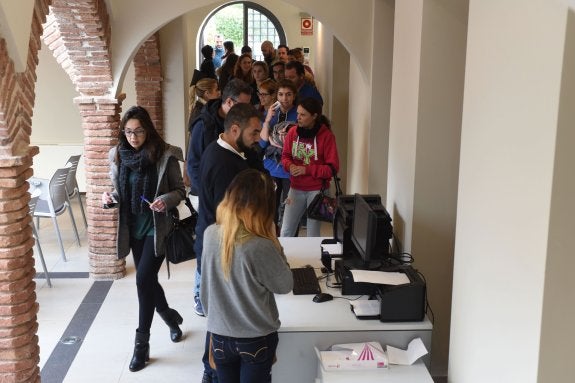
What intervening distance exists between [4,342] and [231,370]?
179 centimetres

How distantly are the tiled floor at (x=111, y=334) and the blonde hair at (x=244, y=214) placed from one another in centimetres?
204

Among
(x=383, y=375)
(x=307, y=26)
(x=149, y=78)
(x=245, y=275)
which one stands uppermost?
(x=307, y=26)

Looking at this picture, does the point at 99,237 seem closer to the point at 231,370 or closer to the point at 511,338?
the point at 231,370

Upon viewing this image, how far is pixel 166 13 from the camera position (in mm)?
6402

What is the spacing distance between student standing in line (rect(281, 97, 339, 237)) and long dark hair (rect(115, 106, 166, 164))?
1.51 m

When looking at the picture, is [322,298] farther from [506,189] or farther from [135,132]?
[135,132]

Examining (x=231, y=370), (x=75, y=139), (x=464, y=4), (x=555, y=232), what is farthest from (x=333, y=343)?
(x=75, y=139)

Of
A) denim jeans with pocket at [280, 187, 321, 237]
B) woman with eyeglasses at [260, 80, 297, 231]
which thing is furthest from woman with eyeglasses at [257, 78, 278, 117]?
denim jeans with pocket at [280, 187, 321, 237]

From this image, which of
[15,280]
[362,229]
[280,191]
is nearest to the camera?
[362,229]

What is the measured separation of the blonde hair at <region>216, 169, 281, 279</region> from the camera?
289cm

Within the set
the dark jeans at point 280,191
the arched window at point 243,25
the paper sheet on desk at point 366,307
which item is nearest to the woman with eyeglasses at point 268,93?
the dark jeans at point 280,191

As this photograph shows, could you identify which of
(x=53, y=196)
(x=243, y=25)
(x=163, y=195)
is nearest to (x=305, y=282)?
(x=163, y=195)

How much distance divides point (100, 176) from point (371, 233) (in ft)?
11.6

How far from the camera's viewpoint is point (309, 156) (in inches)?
227
